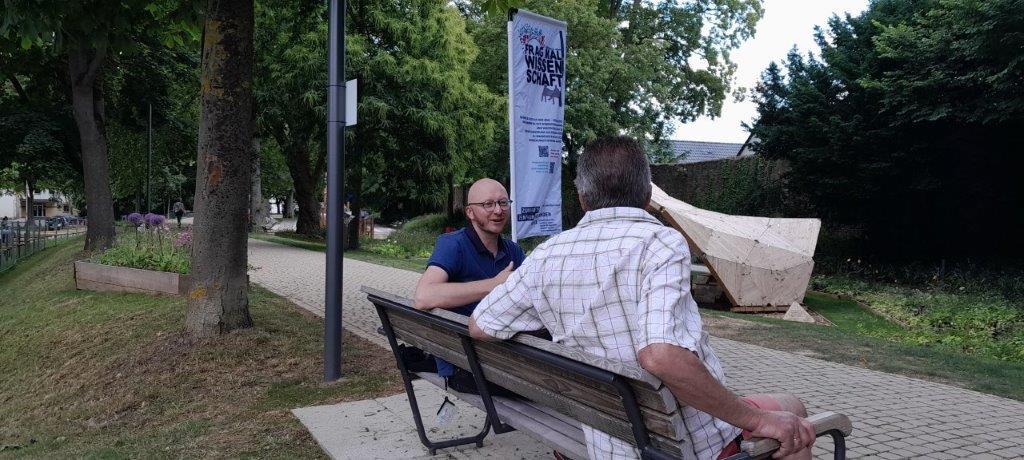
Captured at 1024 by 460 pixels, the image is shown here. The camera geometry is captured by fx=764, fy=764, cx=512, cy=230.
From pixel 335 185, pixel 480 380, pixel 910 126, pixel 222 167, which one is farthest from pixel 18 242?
pixel 480 380

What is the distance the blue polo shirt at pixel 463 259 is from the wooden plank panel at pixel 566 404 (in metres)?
0.32

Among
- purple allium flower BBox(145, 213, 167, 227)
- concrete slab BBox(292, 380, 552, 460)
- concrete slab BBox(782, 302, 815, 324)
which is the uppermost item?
purple allium flower BBox(145, 213, 167, 227)

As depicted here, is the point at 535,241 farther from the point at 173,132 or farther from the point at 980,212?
the point at 980,212

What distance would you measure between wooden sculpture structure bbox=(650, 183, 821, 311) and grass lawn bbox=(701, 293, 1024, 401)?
1.62 metres

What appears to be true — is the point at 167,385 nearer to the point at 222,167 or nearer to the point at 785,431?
the point at 222,167

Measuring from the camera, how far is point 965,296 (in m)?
13.6

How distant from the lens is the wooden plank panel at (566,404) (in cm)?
221

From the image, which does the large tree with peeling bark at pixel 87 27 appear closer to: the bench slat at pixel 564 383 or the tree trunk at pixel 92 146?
the tree trunk at pixel 92 146

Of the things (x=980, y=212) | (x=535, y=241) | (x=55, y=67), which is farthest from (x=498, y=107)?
(x=980, y=212)

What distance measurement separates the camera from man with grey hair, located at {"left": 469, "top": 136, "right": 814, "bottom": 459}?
2.13m

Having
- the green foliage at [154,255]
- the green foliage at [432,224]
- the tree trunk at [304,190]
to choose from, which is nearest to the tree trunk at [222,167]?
the green foliage at [154,255]

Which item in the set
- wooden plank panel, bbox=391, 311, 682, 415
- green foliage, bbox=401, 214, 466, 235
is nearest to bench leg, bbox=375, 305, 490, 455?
wooden plank panel, bbox=391, 311, 682, 415

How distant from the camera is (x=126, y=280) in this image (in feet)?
36.3

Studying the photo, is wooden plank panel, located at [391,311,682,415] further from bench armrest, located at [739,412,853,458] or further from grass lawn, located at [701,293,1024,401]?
grass lawn, located at [701,293,1024,401]
